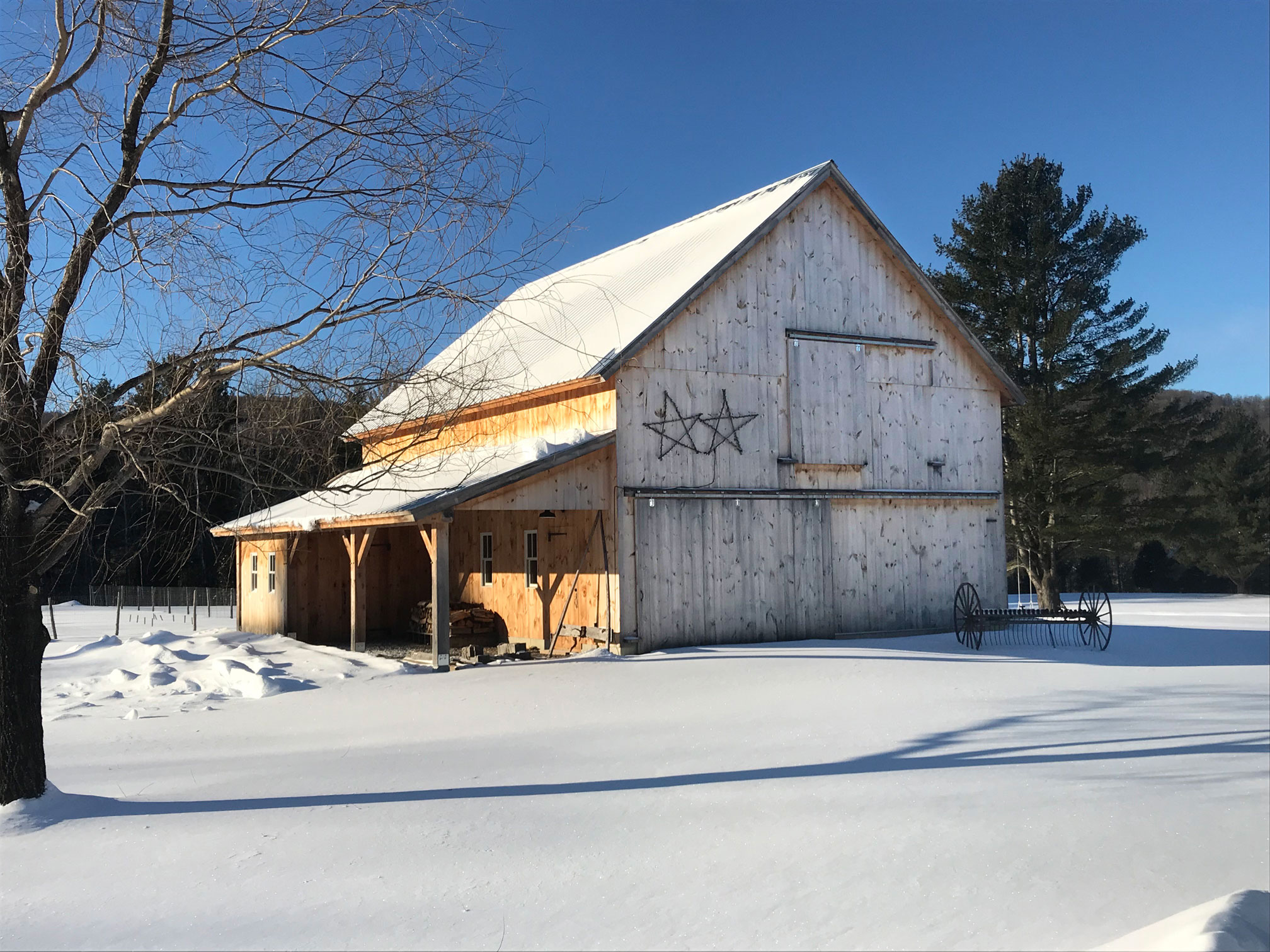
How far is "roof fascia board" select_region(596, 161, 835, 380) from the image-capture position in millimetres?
16500

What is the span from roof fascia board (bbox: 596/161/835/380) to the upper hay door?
1865 mm

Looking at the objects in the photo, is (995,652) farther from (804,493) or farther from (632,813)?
(632,813)

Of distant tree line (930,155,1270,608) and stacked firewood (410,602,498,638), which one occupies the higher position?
distant tree line (930,155,1270,608)

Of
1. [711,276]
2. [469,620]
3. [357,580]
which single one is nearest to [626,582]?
[357,580]

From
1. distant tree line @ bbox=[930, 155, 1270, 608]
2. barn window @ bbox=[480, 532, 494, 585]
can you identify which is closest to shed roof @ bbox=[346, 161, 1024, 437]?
barn window @ bbox=[480, 532, 494, 585]

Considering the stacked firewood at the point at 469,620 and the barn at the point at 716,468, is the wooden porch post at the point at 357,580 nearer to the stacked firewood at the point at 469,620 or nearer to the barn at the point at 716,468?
the barn at the point at 716,468

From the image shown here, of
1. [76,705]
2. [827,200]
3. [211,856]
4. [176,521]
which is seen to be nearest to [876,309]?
[827,200]

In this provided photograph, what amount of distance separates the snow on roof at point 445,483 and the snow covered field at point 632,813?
2370 millimetres

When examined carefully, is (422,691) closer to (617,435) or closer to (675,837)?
(617,435)

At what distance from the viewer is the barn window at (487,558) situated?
2100 cm

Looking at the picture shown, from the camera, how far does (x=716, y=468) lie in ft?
57.9

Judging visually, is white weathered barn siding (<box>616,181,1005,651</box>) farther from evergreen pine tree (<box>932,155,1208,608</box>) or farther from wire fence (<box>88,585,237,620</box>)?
wire fence (<box>88,585,237,620</box>)

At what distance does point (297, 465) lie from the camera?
24.8 ft

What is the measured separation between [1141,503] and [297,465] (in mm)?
32560
